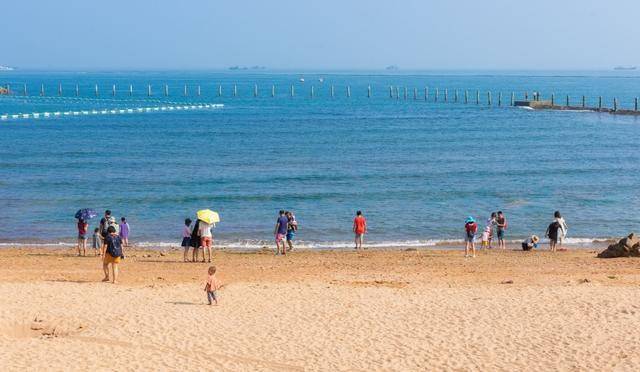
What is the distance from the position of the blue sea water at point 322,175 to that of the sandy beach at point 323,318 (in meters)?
7.56

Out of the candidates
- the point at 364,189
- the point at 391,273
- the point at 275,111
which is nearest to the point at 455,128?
the point at 275,111

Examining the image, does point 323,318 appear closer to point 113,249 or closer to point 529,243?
point 113,249

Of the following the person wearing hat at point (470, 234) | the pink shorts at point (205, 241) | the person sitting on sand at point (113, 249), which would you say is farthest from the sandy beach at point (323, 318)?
the person wearing hat at point (470, 234)

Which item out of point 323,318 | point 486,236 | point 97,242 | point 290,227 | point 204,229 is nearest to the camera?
point 323,318

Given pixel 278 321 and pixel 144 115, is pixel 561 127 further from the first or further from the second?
pixel 278 321

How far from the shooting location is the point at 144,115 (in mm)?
91688

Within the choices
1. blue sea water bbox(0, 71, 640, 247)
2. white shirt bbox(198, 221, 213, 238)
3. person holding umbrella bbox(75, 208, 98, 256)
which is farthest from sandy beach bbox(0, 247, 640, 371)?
blue sea water bbox(0, 71, 640, 247)

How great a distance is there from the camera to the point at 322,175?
4475cm

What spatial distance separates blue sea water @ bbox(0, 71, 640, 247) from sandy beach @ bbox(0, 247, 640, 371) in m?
7.56

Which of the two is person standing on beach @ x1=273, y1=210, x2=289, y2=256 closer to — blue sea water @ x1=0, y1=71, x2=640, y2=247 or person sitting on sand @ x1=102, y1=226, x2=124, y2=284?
blue sea water @ x1=0, y1=71, x2=640, y2=247

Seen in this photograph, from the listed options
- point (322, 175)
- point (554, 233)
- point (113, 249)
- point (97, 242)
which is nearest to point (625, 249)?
point (554, 233)

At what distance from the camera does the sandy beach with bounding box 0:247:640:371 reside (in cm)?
1457

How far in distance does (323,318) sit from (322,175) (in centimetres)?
2790

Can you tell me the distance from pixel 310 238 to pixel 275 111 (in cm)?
7070
